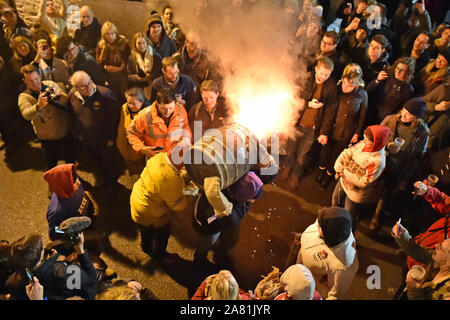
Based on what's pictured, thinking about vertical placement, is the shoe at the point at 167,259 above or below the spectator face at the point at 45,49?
below

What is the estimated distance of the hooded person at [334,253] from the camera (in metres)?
2.97

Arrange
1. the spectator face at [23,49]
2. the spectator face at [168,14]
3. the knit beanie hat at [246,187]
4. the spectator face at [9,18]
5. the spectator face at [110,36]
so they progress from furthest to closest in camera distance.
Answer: the spectator face at [168,14] → the spectator face at [9,18] → the spectator face at [110,36] → the spectator face at [23,49] → the knit beanie hat at [246,187]

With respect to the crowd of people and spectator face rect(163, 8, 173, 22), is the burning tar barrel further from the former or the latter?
spectator face rect(163, 8, 173, 22)

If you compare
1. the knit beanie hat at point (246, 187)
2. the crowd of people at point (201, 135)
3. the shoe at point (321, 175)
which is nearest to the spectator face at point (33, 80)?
the crowd of people at point (201, 135)

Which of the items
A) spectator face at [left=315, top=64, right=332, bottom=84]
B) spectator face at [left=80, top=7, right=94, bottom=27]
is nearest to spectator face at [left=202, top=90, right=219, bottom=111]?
spectator face at [left=315, top=64, right=332, bottom=84]

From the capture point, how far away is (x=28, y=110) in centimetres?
454

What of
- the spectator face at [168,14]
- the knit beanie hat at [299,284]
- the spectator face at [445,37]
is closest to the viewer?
the knit beanie hat at [299,284]

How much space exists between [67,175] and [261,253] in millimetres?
2693

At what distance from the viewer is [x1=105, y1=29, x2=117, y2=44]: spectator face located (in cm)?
589

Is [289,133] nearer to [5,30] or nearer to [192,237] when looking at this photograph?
[192,237]

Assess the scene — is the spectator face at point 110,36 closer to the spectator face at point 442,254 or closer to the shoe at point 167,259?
the shoe at point 167,259

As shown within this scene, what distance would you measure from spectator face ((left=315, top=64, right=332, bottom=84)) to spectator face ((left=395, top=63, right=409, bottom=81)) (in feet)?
3.71

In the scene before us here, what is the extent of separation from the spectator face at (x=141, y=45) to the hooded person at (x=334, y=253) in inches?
167

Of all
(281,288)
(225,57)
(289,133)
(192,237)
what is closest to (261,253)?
(192,237)
